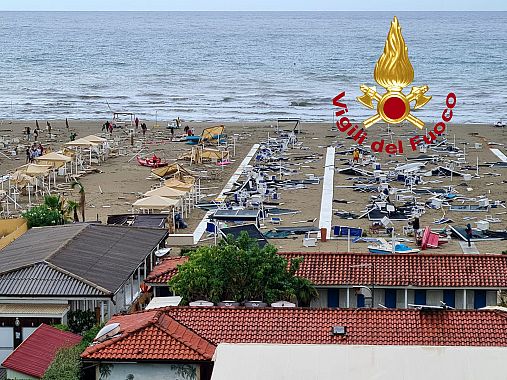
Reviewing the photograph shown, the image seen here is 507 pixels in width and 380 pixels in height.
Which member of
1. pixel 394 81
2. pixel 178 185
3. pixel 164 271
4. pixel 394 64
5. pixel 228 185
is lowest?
pixel 228 185

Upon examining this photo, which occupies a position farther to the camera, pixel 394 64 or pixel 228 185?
pixel 228 185

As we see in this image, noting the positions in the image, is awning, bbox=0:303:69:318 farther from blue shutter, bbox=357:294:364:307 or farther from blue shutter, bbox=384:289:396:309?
blue shutter, bbox=384:289:396:309

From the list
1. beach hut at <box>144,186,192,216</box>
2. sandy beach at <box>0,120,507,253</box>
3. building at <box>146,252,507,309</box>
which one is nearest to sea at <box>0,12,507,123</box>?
sandy beach at <box>0,120,507,253</box>

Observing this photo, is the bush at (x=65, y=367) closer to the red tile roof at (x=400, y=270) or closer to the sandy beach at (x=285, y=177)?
the red tile roof at (x=400, y=270)

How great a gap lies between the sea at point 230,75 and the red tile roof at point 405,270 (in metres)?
40.8

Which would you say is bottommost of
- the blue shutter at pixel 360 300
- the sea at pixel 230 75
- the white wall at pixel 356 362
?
the sea at pixel 230 75

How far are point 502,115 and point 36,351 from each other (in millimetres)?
50815

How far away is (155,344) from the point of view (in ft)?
49.3

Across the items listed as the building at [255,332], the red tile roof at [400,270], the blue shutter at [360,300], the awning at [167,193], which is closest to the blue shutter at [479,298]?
the red tile roof at [400,270]

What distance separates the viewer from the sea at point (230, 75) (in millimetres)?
68500

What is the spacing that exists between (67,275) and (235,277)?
122 inches

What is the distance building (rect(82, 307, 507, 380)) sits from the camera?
14.8 m

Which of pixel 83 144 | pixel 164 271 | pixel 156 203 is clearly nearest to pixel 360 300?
pixel 164 271

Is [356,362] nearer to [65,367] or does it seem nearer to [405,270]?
[65,367]
